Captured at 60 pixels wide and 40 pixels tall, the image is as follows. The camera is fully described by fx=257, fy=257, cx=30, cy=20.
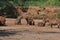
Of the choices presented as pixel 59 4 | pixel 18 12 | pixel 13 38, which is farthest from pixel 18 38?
pixel 59 4

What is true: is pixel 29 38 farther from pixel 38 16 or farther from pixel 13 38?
pixel 38 16

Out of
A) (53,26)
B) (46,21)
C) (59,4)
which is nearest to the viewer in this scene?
(53,26)

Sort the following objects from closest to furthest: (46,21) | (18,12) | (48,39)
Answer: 1. (48,39)
2. (46,21)
3. (18,12)

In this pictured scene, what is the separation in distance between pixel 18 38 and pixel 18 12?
13.4 m

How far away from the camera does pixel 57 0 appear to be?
3325 cm

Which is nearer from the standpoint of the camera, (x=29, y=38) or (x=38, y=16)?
(x=29, y=38)

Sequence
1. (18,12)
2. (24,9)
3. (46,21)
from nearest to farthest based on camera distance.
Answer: (46,21) → (18,12) → (24,9)

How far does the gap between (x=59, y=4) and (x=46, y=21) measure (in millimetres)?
13256

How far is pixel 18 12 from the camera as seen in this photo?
25.4 m

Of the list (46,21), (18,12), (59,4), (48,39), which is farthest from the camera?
(59,4)

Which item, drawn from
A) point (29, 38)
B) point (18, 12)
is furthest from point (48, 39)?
point (18, 12)

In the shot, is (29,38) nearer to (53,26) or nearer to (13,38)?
(13,38)

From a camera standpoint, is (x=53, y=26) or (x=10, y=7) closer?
(x=53, y=26)

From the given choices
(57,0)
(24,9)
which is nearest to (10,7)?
(24,9)
